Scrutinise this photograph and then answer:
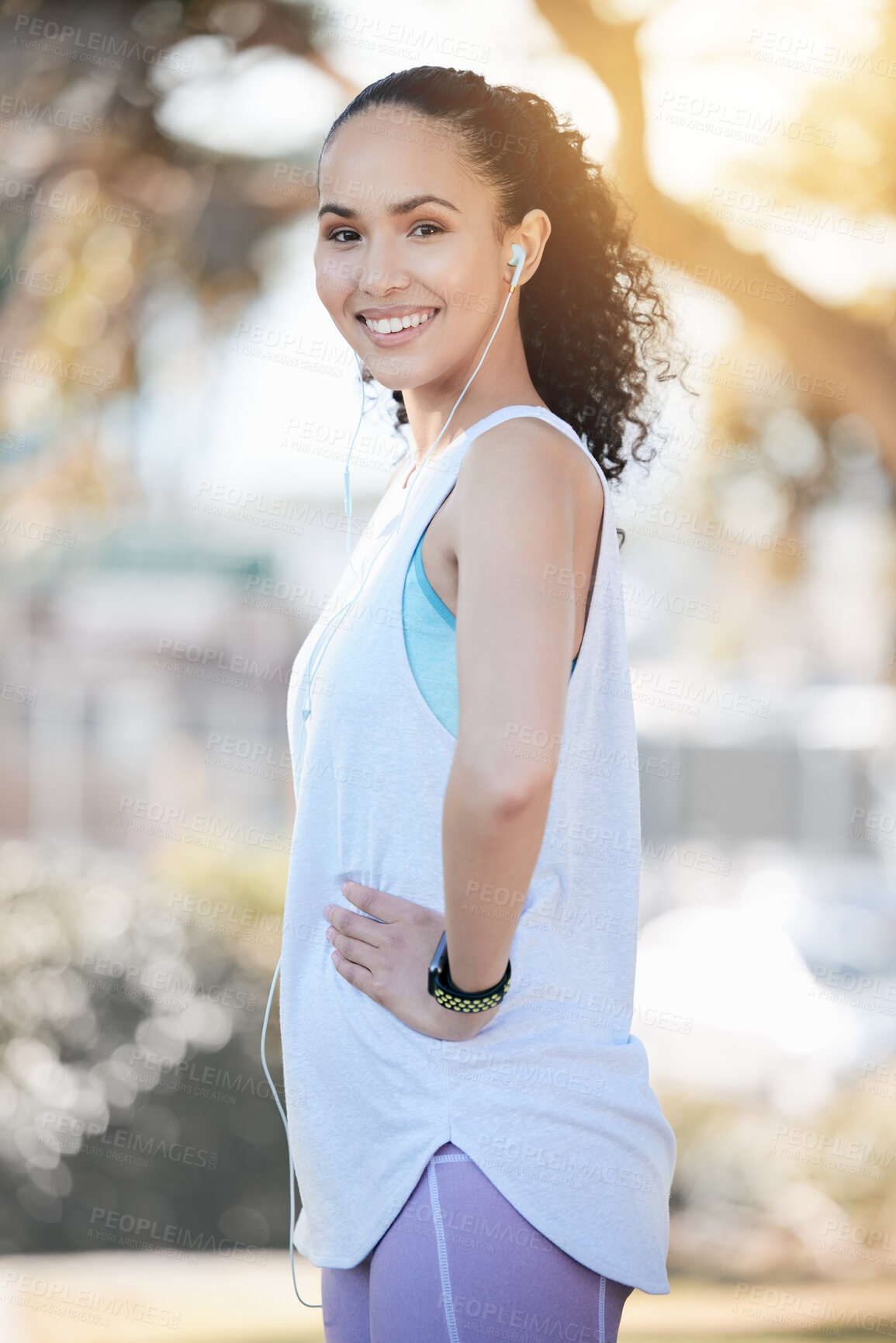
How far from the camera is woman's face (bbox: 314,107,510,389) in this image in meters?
1.13

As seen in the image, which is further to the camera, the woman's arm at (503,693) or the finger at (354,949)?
the finger at (354,949)

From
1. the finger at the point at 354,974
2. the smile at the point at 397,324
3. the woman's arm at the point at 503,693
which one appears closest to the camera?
the woman's arm at the point at 503,693

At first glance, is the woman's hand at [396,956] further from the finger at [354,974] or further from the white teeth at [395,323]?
the white teeth at [395,323]

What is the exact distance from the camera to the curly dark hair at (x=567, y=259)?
46.1 inches

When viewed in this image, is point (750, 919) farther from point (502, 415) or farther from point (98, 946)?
point (502, 415)

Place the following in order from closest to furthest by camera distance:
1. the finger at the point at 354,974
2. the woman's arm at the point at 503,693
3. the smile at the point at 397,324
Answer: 1. the woman's arm at the point at 503,693
2. the finger at the point at 354,974
3. the smile at the point at 397,324

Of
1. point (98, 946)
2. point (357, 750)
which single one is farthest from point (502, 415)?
point (98, 946)

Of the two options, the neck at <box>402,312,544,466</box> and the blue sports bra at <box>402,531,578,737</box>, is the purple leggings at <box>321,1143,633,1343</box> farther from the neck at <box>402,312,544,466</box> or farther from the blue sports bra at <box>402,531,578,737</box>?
the neck at <box>402,312,544,466</box>

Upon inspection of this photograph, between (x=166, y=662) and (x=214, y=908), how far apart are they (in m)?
7.17

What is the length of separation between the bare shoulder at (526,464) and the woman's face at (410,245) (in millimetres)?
175

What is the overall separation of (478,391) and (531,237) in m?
0.18

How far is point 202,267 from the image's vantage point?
167 inches

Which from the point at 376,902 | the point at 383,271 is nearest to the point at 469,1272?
the point at 376,902

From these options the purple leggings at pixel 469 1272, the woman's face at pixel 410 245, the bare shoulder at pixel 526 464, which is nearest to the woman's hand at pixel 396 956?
the purple leggings at pixel 469 1272
